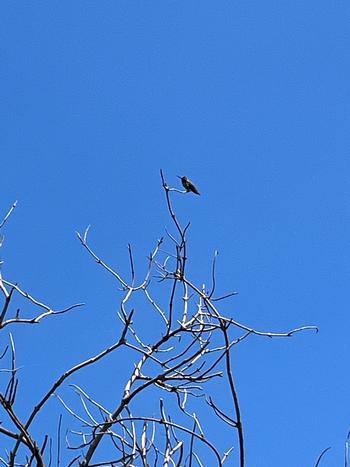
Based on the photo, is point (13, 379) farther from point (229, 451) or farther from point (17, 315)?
point (229, 451)

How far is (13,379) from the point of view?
188 centimetres

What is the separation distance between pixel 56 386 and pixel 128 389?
0.43m

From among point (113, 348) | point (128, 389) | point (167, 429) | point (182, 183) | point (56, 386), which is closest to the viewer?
point (56, 386)

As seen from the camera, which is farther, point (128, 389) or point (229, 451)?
point (229, 451)

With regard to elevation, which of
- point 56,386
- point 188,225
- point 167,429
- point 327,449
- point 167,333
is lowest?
point 327,449

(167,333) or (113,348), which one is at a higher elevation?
(167,333)

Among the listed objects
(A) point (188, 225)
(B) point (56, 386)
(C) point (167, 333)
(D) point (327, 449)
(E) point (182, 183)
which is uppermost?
(E) point (182, 183)

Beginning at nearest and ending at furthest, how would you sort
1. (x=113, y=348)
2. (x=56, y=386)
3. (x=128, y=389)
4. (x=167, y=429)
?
(x=56, y=386) < (x=113, y=348) < (x=128, y=389) < (x=167, y=429)

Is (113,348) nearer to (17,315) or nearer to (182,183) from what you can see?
(17,315)

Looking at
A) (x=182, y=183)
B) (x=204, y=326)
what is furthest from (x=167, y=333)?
(x=182, y=183)

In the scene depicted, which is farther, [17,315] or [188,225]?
[188,225]

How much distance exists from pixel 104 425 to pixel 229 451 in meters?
0.75

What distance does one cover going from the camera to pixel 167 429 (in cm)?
243

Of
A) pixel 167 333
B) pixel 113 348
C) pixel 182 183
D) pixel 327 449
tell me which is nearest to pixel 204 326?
pixel 167 333
